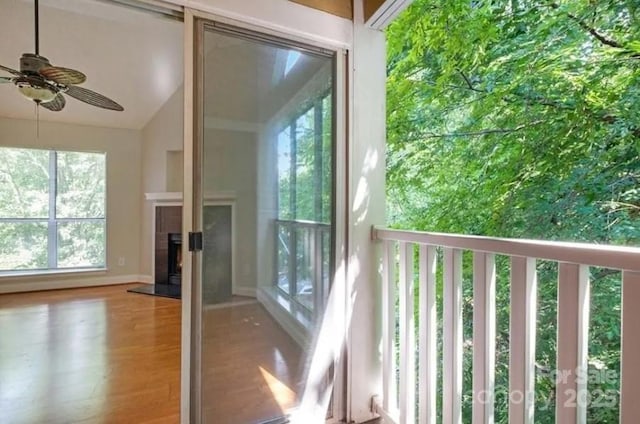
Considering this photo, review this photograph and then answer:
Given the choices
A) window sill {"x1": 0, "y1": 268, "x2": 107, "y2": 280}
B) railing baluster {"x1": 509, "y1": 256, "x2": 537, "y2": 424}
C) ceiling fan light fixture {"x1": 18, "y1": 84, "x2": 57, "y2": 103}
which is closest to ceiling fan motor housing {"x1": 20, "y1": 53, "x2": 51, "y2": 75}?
ceiling fan light fixture {"x1": 18, "y1": 84, "x2": 57, "y2": 103}

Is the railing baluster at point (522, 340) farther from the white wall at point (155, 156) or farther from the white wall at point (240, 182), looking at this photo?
the white wall at point (155, 156)

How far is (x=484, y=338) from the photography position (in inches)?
48.8

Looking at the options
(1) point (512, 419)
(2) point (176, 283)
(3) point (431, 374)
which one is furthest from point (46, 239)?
(1) point (512, 419)

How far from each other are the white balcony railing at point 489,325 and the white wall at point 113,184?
Answer: 5093 mm

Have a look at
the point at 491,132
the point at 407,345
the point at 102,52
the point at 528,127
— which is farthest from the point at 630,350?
the point at 102,52

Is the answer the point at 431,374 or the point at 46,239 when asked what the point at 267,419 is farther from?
the point at 46,239

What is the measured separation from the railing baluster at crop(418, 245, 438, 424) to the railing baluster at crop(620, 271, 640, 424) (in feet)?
2.23

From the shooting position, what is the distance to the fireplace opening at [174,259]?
5.31 m

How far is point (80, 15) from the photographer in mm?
3592

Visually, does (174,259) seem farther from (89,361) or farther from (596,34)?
(596,34)

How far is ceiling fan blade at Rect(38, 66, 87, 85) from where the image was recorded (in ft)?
7.80

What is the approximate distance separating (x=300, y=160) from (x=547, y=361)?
1.69 m

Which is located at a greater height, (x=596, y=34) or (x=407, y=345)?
(x=596, y=34)

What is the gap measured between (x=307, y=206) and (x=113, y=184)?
4.95 metres
